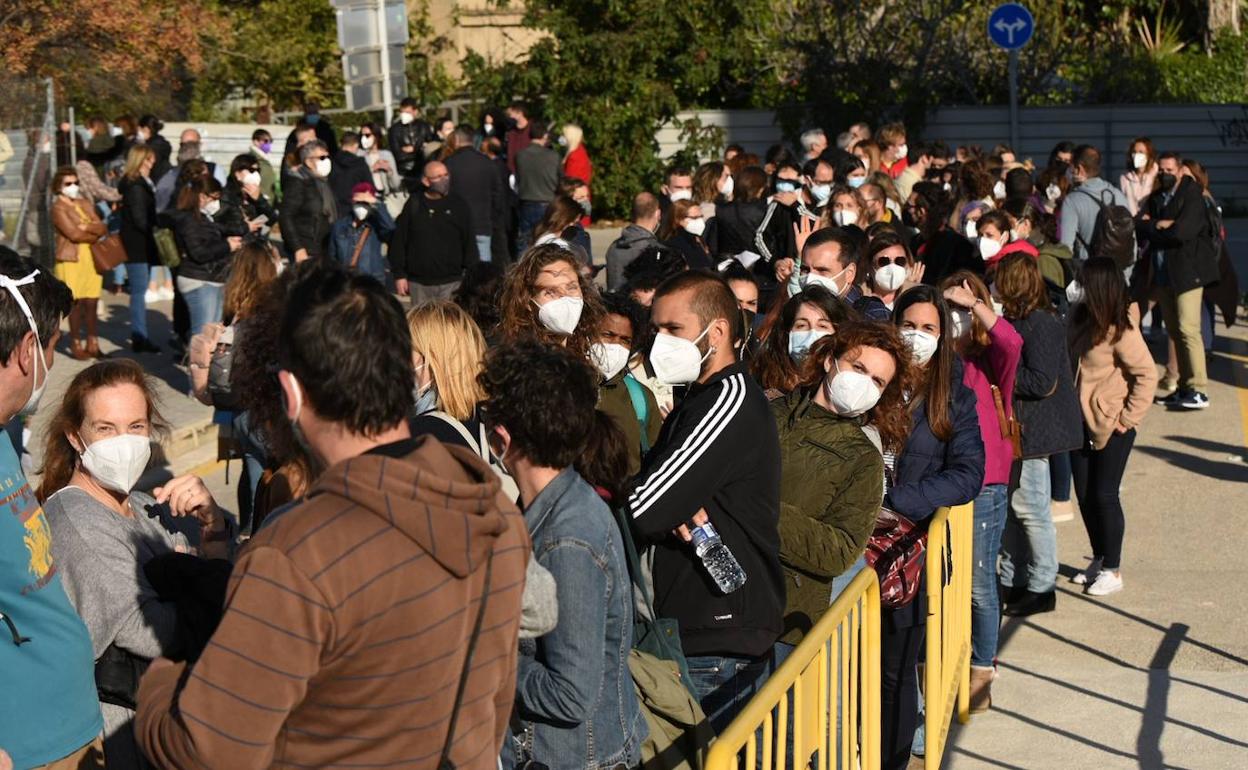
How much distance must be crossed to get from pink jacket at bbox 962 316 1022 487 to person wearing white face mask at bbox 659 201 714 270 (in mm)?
3099

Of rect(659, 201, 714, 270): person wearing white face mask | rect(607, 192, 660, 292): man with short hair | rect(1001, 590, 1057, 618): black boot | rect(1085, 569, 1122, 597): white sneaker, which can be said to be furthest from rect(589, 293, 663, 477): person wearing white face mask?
rect(659, 201, 714, 270): person wearing white face mask

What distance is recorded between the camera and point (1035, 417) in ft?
24.5

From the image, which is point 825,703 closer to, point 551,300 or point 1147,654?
point 551,300

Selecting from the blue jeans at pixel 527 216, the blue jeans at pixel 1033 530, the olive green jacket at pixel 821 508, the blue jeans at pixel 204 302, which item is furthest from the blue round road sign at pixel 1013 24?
the olive green jacket at pixel 821 508

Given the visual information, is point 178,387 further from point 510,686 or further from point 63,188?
point 510,686

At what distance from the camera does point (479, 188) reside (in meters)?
14.4

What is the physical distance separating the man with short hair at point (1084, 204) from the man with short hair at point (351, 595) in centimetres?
1068

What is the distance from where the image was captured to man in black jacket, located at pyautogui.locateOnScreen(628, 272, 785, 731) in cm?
429

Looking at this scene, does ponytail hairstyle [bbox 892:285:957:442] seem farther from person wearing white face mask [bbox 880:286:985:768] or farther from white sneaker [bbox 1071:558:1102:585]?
white sneaker [bbox 1071:558:1102:585]

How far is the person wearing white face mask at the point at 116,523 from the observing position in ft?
11.6

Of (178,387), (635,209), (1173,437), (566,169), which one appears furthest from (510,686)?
(566,169)

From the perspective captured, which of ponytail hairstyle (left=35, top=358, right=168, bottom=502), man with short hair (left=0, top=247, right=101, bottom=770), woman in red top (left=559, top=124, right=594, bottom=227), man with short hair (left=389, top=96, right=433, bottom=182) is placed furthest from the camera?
man with short hair (left=389, top=96, right=433, bottom=182)

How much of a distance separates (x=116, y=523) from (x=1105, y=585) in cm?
575

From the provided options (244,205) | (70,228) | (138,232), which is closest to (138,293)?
(138,232)
